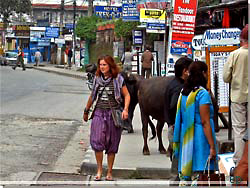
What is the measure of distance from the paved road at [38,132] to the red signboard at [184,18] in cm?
328

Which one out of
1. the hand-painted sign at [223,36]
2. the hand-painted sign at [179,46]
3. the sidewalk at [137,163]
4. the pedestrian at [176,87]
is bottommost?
the sidewalk at [137,163]

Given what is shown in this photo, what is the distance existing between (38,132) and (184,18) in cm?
426

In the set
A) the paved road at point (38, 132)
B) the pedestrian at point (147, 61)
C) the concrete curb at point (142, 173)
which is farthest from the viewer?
the pedestrian at point (147, 61)

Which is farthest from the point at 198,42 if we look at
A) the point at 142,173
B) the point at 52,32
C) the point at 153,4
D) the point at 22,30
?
the point at 22,30

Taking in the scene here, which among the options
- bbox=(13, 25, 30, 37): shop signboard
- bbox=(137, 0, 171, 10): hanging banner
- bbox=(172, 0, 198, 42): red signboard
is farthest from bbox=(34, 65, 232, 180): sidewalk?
bbox=(13, 25, 30, 37): shop signboard

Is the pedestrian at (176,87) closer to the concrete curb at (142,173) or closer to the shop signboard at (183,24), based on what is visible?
the concrete curb at (142,173)

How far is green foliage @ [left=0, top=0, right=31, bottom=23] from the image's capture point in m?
78.8

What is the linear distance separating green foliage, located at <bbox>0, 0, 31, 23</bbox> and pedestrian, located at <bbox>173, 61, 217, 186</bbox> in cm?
7412

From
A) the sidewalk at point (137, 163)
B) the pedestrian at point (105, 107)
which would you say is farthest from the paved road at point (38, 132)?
the pedestrian at point (105, 107)

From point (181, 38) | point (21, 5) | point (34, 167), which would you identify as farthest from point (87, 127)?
point (21, 5)

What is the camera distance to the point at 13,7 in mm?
80188

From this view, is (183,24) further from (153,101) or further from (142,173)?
(142,173)

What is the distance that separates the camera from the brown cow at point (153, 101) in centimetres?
1007

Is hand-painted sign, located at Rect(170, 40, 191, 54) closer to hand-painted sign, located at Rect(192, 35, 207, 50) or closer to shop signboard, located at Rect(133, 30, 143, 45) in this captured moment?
hand-painted sign, located at Rect(192, 35, 207, 50)
